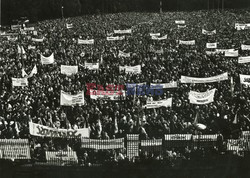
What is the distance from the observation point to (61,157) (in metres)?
11.9

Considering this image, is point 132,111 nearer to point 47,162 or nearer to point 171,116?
point 171,116

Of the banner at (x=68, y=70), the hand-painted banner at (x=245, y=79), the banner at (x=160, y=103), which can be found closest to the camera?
the banner at (x=160, y=103)

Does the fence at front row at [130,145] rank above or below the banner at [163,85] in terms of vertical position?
below

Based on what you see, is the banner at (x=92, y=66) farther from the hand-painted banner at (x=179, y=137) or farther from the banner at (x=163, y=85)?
the hand-painted banner at (x=179, y=137)

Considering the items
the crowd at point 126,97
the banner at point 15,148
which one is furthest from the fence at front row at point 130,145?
the crowd at point 126,97

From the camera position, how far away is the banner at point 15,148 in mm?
12180

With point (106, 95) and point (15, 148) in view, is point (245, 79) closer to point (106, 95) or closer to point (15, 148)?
point (106, 95)

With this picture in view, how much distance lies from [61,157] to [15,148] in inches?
66.3

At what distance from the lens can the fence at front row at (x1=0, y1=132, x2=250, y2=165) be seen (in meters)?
12.1

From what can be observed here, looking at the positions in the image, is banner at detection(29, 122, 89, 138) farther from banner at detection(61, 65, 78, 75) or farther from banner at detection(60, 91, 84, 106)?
banner at detection(61, 65, 78, 75)

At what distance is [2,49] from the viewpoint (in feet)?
116

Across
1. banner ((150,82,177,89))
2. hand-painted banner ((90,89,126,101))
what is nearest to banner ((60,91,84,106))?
hand-painted banner ((90,89,126,101))

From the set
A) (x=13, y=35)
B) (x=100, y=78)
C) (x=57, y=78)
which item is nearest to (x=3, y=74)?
(x=57, y=78)

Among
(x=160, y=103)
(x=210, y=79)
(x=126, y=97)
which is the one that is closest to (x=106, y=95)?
(x=126, y=97)
